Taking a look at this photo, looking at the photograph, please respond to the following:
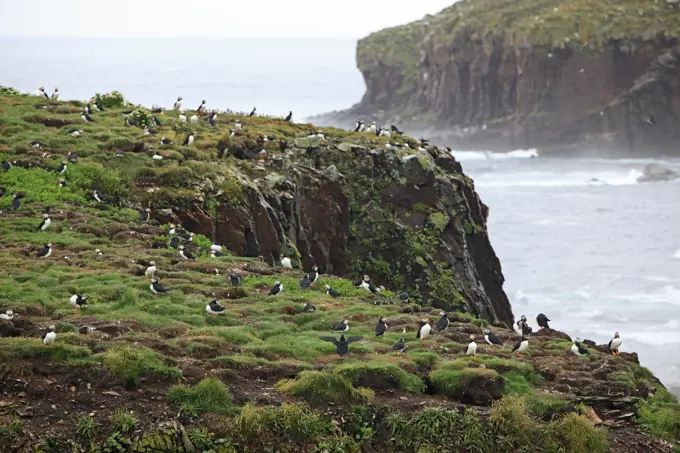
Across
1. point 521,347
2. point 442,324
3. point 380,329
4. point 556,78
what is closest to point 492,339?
point 521,347

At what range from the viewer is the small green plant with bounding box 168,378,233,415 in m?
19.4

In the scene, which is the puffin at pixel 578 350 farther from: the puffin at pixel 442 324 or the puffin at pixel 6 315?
the puffin at pixel 6 315

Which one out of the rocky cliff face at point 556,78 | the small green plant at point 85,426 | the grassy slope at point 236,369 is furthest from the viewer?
the rocky cliff face at point 556,78

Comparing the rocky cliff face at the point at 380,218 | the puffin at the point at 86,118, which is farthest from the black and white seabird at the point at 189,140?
the puffin at the point at 86,118

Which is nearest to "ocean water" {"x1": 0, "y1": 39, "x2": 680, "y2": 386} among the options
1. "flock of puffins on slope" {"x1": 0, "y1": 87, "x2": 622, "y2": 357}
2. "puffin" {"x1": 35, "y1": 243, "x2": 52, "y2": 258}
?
"flock of puffins on slope" {"x1": 0, "y1": 87, "x2": 622, "y2": 357}

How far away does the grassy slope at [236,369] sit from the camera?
19.1 meters

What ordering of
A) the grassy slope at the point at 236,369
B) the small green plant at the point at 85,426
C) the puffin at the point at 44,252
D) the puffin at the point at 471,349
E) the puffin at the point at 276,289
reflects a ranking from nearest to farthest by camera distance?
1. the small green plant at the point at 85,426
2. the grassy slope at the point at 236,369
3. the puffin at the point at 471,349
4. the puffin at the point at 276,289
5. the puffin at the point at 44,252

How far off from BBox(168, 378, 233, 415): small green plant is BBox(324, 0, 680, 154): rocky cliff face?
134 m

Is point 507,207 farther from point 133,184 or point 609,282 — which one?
point 133,184

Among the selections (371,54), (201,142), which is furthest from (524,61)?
(201,142)

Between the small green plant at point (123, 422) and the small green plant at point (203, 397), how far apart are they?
3.52 feet

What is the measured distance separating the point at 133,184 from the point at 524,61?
130638 millimetres

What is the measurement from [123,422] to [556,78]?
14477 centimetres

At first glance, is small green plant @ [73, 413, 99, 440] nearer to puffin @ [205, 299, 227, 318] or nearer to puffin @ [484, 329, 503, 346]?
puffin @ [205, 299, 227, 318]
